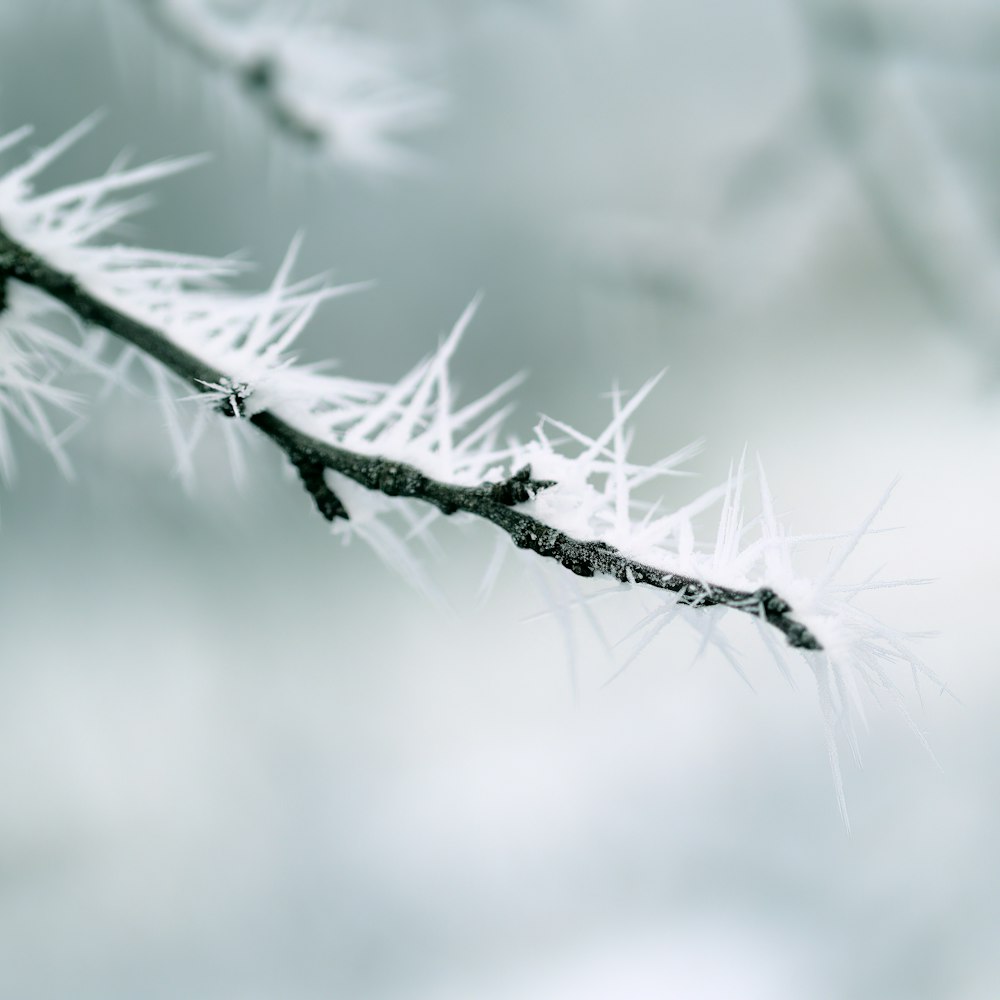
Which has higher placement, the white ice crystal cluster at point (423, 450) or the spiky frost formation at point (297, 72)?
the spiky frost formation at point (297, 72)

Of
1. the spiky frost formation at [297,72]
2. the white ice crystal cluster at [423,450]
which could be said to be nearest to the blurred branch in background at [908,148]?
the spiky frost formation at [297,72]

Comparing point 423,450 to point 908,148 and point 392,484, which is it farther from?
point 908,148

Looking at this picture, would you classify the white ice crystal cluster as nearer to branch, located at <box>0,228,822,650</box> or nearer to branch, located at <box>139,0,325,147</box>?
branch, located at <box>0,228,822,650</box>

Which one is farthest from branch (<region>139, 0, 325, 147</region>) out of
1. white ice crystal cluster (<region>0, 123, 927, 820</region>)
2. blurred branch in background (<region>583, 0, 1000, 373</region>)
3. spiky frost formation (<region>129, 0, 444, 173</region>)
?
blurred branch in background (<region>583, 0, 1000, 373</region>)

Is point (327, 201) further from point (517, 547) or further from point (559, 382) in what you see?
point (517, 547)

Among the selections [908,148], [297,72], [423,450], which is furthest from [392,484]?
[908,148]

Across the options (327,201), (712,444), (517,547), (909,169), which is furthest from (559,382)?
(517,547)

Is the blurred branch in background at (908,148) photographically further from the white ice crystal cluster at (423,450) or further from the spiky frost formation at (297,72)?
the white ice crystal cluster at (423,450)

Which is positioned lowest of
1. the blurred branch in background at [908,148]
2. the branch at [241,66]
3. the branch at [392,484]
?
the branch at [392,484]
